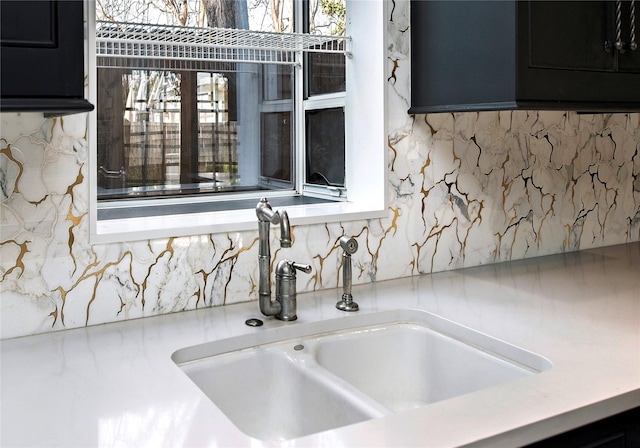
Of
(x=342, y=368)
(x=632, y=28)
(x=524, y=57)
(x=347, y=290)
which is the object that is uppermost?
(x=632, y=28)

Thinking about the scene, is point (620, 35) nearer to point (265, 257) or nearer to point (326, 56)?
point (326, 56)

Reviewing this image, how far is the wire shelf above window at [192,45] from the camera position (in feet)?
5.65

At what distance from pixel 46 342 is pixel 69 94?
1.86 ft

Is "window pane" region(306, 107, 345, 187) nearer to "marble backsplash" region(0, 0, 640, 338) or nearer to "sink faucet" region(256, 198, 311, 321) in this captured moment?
"marble backsplash" region(0, 0, 640, 338)

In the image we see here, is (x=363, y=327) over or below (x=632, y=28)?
below

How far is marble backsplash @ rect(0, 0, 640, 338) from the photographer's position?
1.42 m

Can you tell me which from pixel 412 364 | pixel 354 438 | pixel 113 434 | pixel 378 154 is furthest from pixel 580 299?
pixel 113 434

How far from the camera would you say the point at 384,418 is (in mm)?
1014

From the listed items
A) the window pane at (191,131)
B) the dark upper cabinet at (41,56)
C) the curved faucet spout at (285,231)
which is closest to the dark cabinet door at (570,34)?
the curved faucet spout at (285,231)

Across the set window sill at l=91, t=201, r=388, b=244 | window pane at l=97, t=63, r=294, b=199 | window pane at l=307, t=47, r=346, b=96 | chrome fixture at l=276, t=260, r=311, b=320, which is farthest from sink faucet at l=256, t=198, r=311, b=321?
window pane at l=307, t=47, r=346, b=96

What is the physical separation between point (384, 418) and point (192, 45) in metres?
1.21

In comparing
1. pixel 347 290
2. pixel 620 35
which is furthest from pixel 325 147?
pixel 620 35

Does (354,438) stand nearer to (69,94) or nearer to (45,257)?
(69,94)

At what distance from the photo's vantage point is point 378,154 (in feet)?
6.25
